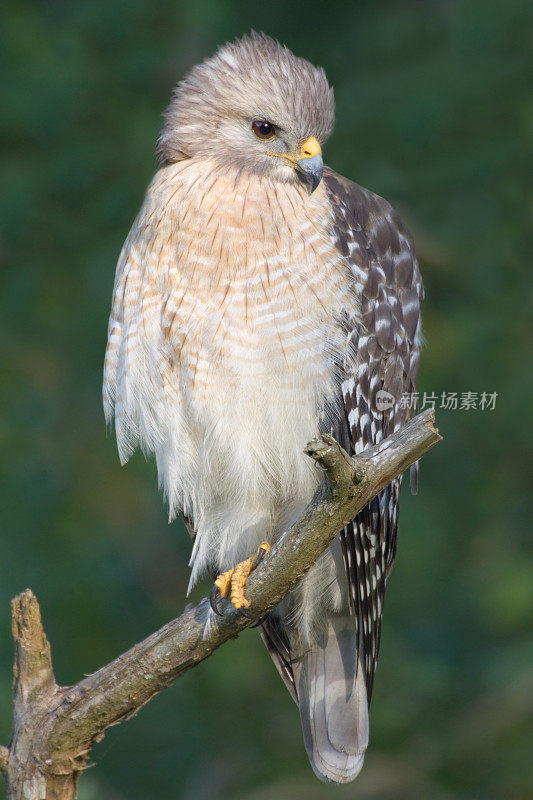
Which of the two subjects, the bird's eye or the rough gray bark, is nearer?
the rough gray bark

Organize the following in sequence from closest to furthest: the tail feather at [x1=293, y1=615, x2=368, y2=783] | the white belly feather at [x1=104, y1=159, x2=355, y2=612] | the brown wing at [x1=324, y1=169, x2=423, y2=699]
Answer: the white belly feather at [x1=104, y1=159, x2=355, y2=612]
the brown wing at [x1=324, y1=169, x2=423, y2=699]
the tail feather at [x1=293, y1=615, x2=368, y2=783]

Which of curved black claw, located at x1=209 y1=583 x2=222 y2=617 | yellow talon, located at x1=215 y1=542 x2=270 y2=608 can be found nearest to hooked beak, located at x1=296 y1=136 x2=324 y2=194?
yellow talon, located at x1=215 y1=542 x2=270 y2=608

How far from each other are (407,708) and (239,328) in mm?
3287

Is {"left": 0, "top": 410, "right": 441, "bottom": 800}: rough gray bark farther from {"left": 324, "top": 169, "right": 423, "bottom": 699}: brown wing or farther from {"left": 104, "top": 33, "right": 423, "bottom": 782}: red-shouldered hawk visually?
{"left": 324, "top": 169, "right": 423, "bottom": 699}: brown wing

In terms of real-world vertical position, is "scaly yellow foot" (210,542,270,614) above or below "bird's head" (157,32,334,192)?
Result: below

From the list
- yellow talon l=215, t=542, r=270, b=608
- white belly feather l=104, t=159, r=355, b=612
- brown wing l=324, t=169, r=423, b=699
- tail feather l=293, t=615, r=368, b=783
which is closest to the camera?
yellow talon l=215, t=542, r=270, b=608

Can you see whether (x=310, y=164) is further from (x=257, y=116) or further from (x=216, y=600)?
(x=216, y=600)

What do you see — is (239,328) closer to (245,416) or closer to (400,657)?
(245,416)

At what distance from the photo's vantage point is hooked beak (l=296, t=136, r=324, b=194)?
3.50m

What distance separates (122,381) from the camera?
3703 millimetres

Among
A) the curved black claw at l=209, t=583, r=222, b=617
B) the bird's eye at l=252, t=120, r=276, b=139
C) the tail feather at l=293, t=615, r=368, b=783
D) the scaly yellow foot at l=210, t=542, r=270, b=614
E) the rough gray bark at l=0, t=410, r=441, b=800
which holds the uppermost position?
the bird's eye at l=252, t=120, r=276, b=139

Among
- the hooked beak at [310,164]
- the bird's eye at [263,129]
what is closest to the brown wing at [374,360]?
the hooked beak at [310,164]

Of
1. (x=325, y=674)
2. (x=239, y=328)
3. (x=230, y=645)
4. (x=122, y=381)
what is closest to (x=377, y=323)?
(x=239, y=328)

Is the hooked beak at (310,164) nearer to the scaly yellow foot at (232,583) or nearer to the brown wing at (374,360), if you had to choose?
the brown wing at (374,360)
